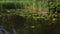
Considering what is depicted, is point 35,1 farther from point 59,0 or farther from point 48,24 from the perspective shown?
point 48,24

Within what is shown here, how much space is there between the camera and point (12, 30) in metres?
7.37

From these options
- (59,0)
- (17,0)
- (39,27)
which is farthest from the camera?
(17,0)

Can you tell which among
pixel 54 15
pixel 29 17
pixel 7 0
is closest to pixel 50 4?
pixel 54 15

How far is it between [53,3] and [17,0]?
3.66m

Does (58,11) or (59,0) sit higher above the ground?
(59,0)

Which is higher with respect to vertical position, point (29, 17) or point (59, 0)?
point (59, 0)

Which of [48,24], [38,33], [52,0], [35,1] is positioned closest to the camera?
[38,33]

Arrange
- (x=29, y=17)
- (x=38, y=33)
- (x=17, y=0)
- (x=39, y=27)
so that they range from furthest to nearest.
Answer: (x=17, y=0)
(x=29, y=17)
(x=39, y=27)
(x=38, y=33)

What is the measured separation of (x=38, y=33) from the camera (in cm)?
710

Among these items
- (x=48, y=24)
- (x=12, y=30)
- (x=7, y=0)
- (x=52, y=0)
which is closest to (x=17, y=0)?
(x=7, y=0)

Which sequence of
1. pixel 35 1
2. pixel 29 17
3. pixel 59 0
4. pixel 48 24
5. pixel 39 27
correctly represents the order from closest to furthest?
pixel 39 27, pixel 48 24, pixel 29 17, pixel 59 0, pixel 35 1

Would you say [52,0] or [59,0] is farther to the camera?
[52,0]

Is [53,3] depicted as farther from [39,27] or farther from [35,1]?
[39,27]

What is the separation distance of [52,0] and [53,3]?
1.56 feet
